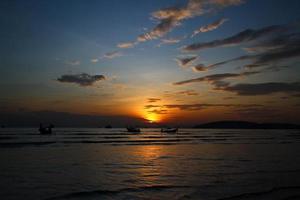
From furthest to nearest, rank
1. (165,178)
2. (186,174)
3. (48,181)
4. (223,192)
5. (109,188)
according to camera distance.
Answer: (186,174) < (165,178) < (48,181) < (109,188) < (223,192)

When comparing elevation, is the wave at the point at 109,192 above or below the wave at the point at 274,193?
above

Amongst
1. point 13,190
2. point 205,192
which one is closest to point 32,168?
point 13,190

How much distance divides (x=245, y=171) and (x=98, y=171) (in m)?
9.37

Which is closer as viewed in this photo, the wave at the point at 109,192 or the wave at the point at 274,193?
the wave at the point at 274,193

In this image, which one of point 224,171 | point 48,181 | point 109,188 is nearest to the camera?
point 109,188

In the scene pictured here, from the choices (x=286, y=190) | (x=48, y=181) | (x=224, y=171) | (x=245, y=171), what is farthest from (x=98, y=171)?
(x=286, y=190)

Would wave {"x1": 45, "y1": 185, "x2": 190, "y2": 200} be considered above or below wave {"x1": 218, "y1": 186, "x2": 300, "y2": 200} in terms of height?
above

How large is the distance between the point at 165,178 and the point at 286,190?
20.0ft

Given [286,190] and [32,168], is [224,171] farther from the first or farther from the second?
[32,168]

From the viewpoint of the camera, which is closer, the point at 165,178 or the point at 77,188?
the point at 77,188

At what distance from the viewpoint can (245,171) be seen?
2000cm

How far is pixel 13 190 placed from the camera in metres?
13.8

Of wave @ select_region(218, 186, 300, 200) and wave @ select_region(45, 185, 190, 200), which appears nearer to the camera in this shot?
wave @ select_region(218, 186, 300, 200)

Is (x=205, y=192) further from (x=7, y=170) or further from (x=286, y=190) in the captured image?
(x=7, y=170)
